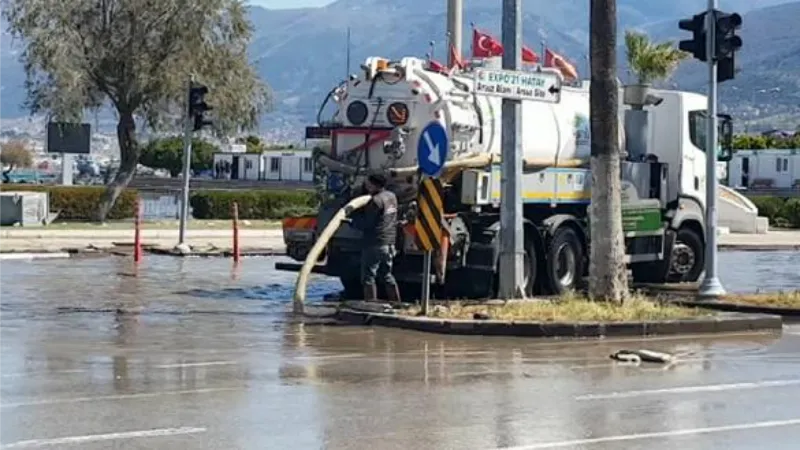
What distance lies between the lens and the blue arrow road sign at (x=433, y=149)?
1795 centimetres

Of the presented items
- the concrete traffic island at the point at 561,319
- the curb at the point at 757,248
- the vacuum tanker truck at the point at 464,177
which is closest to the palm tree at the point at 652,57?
the curb at the point at 757,248

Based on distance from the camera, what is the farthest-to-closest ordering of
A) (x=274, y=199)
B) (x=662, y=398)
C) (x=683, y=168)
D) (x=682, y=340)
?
(x=274, y=199) < (x=683, y=168) < (x=682, y=340) < (x=662, y=398)

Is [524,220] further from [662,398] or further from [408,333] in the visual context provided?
[662,398]

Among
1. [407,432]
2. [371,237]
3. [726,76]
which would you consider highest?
[726,76]

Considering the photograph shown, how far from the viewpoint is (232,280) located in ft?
82.9

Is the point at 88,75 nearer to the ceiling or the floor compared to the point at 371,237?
nearer to the ceiling

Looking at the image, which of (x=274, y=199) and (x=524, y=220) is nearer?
(x=524, y=220)

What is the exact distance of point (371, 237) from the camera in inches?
760

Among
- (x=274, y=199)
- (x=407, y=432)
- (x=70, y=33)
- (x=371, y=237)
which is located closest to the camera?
(x=407, y=432)

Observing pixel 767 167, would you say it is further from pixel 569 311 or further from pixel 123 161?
pixel 569 311

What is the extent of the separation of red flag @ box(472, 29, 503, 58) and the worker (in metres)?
5.59

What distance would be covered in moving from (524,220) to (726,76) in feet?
11.7

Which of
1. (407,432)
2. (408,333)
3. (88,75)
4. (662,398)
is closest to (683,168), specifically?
(408,333)

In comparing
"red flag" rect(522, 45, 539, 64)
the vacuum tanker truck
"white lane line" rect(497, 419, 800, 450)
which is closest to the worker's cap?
the vacuum tanker truck
